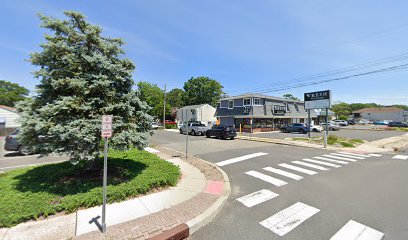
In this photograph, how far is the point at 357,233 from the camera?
3.61 meters

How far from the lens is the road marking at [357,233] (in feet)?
11.4

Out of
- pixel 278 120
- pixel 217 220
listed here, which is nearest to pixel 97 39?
pixel 217 220

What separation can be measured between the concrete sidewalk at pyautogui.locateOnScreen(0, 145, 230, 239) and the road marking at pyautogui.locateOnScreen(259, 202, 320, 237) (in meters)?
1.30

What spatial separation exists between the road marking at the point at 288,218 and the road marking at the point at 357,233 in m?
0.67

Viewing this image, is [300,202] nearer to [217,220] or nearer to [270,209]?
[270,209]

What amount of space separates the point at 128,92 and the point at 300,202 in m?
6.25

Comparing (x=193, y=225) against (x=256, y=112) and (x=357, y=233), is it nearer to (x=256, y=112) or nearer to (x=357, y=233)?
(x=357, y=233)

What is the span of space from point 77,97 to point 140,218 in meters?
3.79

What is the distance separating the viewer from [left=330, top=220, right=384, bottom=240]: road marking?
11.4ft

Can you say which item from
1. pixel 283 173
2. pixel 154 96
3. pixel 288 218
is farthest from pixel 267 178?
pixel 154 96

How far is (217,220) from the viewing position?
4.17 meters

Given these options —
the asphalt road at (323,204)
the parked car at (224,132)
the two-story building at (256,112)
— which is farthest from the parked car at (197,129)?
the asphalt road at (323,204)

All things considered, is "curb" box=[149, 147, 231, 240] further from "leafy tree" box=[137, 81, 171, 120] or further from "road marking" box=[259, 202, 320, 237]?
"leafy tree" box=[137, 81, 171, 120]

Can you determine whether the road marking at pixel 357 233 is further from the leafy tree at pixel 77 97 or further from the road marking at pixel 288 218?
the leafy tree at pixel 77 97
